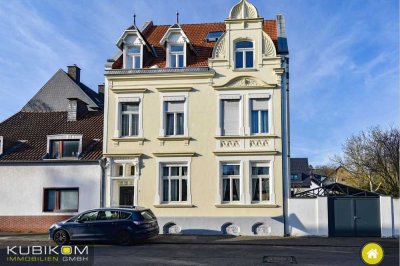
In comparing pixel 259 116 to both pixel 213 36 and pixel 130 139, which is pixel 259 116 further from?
pixel 130 139

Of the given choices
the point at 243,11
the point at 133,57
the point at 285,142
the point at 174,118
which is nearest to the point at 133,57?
the point at 133,57

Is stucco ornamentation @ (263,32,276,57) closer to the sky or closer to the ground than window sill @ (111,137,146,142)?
closer to the sky

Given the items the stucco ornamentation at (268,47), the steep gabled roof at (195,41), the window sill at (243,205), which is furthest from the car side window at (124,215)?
the stucco ornamentation at (268,47)

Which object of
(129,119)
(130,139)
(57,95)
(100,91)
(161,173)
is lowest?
(161,173)

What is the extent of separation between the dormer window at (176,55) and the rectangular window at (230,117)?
3266 millimetres

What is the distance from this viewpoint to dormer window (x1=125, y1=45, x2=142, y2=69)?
78.5 feet

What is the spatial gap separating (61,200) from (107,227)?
6491 millimetres

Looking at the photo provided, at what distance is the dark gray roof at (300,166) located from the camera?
63537 millimetres

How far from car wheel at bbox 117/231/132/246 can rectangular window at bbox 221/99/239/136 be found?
7.44 meters

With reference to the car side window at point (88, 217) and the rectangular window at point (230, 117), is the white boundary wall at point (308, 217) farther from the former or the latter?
the car side window at point (88, 217)

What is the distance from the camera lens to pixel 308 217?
21.5 meters

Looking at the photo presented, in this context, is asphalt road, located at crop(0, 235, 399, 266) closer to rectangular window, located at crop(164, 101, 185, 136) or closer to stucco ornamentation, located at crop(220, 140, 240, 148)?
stucco ornamentation, located at crop(220, 140, 240, 148)

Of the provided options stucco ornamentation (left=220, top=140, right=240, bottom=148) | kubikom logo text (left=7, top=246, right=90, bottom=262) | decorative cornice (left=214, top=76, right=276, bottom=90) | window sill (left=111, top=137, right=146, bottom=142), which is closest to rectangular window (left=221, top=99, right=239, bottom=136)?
stucco ornamentation (left=220, top=140, right=240, bottom=148)

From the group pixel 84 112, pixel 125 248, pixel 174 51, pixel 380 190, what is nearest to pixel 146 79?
pixel 174 51
